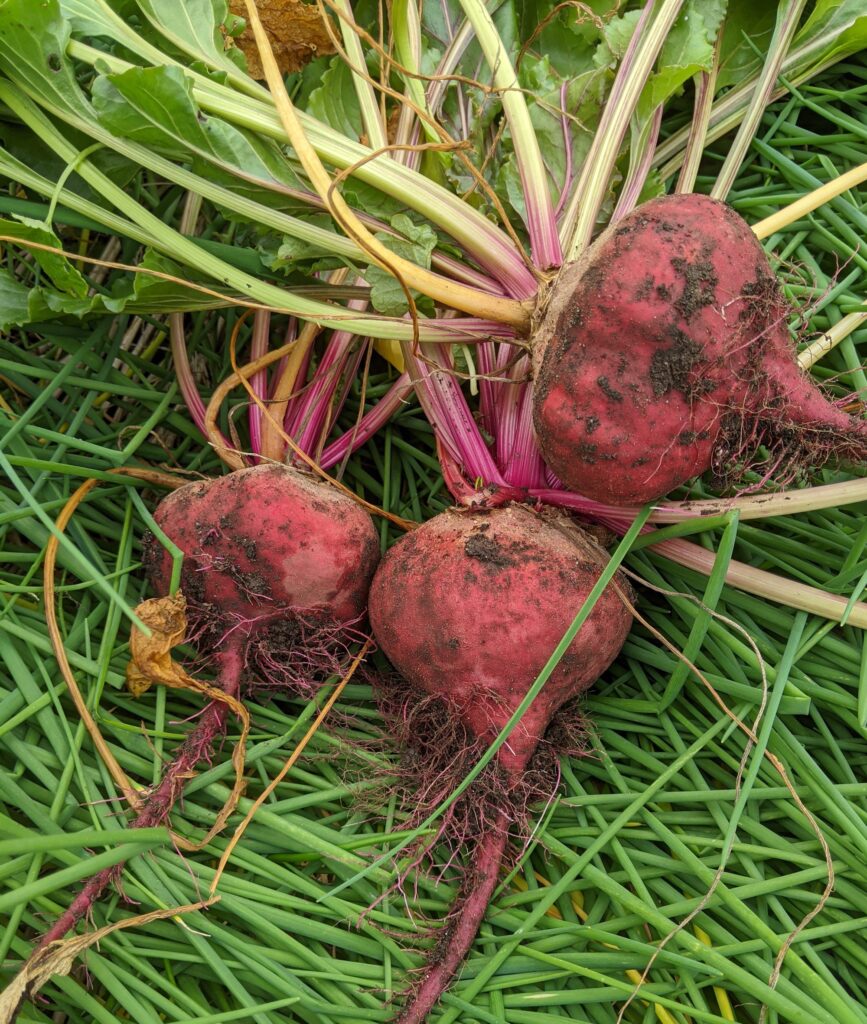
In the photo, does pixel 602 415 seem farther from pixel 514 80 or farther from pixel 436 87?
pixel 436 87

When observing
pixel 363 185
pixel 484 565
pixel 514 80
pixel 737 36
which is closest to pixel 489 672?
pixel 484 565

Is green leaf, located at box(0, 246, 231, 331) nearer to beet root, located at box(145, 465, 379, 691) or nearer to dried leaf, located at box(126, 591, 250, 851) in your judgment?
beet root, located at box(145, 465, 379, 691)

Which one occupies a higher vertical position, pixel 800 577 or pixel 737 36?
pixel 737 36

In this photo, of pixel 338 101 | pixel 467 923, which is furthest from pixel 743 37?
pixel 467 923

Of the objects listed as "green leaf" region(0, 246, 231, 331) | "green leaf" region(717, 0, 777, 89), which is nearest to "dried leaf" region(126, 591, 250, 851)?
"green leaf" region(0, 246, 231, 331)

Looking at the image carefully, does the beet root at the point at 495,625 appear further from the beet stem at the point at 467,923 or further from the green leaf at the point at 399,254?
the green leaf at the point at 399,254

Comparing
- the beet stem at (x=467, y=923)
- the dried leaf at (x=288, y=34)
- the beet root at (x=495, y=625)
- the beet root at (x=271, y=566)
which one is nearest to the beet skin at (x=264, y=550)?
the beet root at (x=271, y=566)

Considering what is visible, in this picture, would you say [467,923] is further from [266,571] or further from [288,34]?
[288,34]
